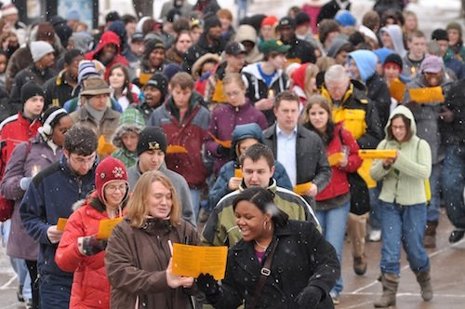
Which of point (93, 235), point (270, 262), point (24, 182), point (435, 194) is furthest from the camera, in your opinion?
point (435, 194)

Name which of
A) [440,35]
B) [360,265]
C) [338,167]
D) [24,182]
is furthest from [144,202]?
[440,35]

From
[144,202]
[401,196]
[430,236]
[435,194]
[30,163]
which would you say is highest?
[144,202]

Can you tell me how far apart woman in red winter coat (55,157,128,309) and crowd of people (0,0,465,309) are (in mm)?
12

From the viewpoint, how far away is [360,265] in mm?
14797

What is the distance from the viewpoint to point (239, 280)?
8.84 m

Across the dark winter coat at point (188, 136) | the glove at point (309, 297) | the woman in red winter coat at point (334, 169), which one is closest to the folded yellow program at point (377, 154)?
the woman in red winter coat at point (334, 169)

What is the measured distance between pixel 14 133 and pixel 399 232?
3378 millimetres

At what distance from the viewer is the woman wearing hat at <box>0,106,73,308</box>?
12219 millimetres

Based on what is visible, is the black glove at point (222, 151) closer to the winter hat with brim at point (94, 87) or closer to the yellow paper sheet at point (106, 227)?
the winter hat with brim at point (94, 87)

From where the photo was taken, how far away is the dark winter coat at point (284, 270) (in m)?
8.79

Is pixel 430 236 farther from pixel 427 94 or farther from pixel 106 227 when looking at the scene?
pixel 106 227

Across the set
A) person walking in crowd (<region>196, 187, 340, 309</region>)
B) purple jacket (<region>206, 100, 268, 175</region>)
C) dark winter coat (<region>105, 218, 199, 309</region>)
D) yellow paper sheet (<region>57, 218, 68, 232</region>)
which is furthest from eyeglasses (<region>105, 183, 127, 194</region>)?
purple jacket (<region>206, 100, 268, 175</region>)

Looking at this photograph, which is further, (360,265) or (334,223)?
(360,265)

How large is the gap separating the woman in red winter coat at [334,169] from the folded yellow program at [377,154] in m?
0.43
